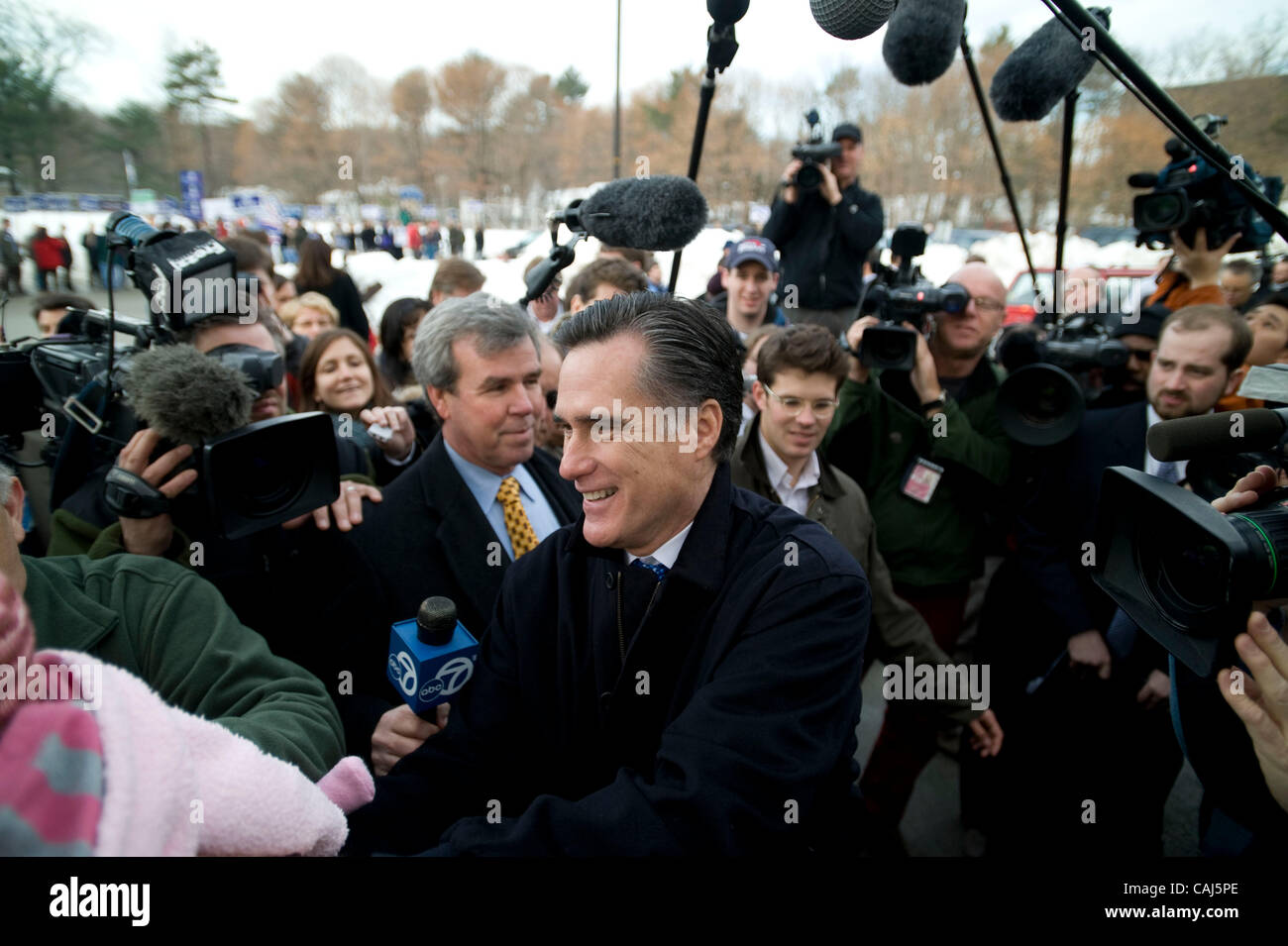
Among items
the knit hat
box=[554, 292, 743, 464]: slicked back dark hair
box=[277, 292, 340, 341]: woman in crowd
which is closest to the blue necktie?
box=[554, 292, 743, 464]: slicked back dark hair

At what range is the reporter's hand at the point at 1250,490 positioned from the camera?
119cm

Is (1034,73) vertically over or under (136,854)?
over

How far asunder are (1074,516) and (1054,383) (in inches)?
19.3

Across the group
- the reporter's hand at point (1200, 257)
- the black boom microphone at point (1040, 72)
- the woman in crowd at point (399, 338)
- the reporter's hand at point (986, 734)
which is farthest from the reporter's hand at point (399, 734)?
the reporter's hand at point (1200, 257)

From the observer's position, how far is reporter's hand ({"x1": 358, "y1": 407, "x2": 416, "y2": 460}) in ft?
9.37

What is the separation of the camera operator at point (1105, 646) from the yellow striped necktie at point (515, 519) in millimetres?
1820

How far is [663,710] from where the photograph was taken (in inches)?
49.5

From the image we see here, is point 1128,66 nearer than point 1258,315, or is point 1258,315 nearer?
point 1128,66

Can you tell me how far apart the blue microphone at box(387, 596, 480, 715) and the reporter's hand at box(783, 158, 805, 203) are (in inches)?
131

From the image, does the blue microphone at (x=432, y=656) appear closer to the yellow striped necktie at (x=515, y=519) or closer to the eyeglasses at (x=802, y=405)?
the yellow striped necktie at (x=515, y=519)

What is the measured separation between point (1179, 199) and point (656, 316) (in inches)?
109

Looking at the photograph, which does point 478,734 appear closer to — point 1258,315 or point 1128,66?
point 1128,66

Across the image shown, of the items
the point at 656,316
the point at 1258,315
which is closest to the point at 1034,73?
the point at 656,316

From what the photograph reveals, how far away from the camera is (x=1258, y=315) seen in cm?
341
